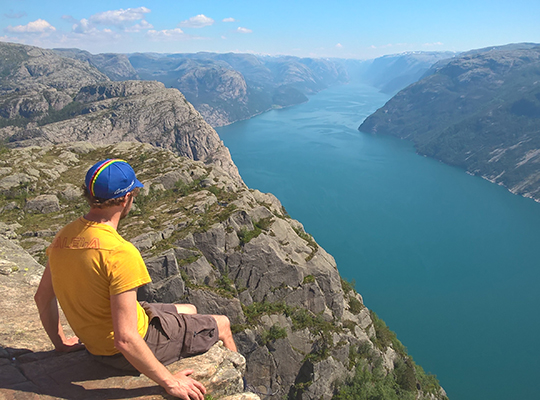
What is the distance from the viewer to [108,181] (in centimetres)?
477

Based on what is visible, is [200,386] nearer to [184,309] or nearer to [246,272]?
[184,309]

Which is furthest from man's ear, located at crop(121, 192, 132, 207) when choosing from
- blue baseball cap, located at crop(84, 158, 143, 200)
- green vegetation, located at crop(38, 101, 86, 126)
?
green vegetation, located at crop(38, 101, 86, 126)

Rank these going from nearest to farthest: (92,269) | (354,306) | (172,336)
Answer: (92,269)
(172,336)
(354,306)

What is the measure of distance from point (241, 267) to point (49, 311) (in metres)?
23.2

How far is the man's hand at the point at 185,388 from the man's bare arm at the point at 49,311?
242cm

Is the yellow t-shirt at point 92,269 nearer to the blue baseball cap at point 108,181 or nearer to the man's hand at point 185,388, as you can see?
the blue baseball cap at point 108,181

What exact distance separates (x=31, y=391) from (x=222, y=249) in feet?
74.6

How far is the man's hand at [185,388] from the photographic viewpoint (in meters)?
5.29

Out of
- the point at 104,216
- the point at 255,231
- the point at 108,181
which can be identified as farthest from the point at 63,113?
the point at 108,181

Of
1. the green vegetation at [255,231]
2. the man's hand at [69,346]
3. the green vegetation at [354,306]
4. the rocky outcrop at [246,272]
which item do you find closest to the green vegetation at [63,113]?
the rocky outcrop at [246,272]

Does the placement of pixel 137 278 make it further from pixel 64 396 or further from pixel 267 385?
pixel 267 385

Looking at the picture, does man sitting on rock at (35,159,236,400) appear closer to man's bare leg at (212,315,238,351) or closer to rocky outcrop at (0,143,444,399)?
man's bare leg at (212,315,238,351)

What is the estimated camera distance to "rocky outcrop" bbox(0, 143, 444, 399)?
25484mm

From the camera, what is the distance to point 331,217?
111250mm
